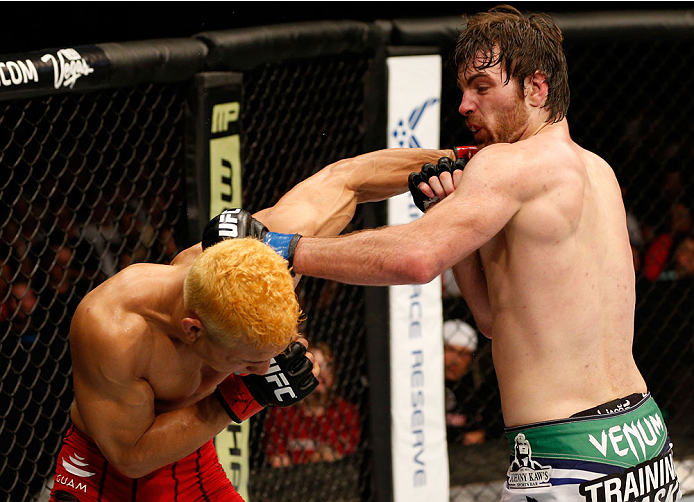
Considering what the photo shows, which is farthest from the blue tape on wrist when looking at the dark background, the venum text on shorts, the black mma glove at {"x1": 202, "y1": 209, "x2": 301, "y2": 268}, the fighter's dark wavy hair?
the dark background

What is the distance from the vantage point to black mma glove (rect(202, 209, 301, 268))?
1769 millimetres

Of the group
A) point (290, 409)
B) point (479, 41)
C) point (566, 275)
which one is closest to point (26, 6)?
point (290, 409)

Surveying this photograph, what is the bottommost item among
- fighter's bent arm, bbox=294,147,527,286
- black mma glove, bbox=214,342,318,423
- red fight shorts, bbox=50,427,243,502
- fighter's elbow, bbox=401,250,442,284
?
red fight shorts, bbox=50,427,243,502

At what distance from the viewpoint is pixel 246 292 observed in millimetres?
1723

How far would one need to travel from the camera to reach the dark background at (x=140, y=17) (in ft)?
12.0

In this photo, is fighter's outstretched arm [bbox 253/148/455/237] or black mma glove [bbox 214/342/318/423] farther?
fighter's outstretched arm [bbox 253/148/455/237]

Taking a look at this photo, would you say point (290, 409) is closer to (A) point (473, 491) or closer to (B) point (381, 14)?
(A) point (473, 491)

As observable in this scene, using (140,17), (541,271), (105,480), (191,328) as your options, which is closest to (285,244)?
(191,328)

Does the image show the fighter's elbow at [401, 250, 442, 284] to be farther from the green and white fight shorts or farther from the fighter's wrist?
the green and white fight shorts

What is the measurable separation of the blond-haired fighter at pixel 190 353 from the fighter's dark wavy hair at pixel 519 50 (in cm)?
41

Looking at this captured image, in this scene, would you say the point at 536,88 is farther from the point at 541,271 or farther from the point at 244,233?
the point at 244,233

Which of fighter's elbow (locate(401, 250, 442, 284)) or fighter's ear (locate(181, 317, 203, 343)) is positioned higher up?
fighter's elbow (locate(401, 250, 442, 284))

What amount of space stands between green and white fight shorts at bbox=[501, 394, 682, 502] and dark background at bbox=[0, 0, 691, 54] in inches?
103

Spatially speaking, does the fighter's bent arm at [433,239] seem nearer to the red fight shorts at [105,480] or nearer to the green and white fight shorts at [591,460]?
the green and white fight shorts at [591,460]
